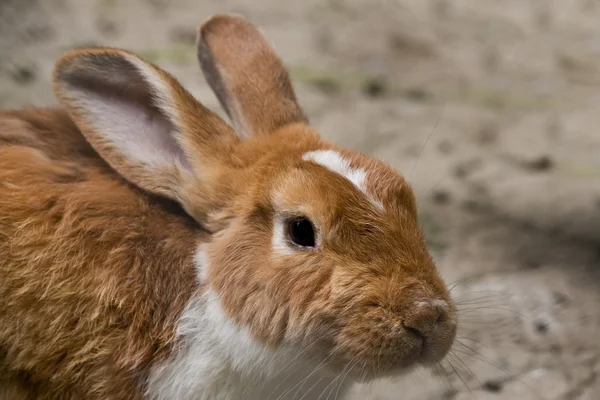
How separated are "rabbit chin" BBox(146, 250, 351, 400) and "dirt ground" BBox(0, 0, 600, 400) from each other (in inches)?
30.7

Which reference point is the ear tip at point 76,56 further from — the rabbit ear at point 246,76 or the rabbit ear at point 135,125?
the rabbit ear at point 246,76

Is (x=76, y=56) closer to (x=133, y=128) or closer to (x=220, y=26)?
(x=133, y=128)

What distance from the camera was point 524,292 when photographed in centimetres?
353

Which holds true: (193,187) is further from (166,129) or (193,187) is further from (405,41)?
(405,41)

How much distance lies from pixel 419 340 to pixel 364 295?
0.20m

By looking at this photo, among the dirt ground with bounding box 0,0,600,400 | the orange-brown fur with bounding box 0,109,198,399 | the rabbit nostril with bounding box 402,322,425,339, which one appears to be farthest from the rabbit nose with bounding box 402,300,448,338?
the dirt ground with bounding box 0,0,600,400

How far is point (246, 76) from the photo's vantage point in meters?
2.74

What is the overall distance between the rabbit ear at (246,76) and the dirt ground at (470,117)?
3.65ft

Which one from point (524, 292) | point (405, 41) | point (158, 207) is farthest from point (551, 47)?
point (158, 207)

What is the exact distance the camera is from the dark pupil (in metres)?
2.26

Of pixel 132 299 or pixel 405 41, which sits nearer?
pixel 132 299

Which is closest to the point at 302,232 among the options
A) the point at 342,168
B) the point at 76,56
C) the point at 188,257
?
the point at 342,168

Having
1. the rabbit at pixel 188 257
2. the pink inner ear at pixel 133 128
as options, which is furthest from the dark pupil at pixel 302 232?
the pink inner ear at pixel 133 128

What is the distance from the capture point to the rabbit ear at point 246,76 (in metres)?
2.70
